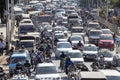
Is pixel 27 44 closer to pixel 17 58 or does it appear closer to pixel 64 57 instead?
pixel 64 57

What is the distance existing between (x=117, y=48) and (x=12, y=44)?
34.1ft

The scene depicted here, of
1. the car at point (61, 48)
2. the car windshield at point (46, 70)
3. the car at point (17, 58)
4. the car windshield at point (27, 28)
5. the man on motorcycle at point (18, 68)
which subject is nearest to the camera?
the car windshield at point (46, 70)

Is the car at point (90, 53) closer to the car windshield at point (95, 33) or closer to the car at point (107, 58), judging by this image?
the car at point (107, 58)

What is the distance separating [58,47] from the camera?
43719mm

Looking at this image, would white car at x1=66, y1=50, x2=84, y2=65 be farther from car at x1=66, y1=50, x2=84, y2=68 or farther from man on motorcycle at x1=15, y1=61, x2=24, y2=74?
man on motorcycle at x1=15, y1=61, x2=24, y2=74

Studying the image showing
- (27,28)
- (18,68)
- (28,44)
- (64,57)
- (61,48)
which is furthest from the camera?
(27,28)

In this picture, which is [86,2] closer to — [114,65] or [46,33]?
[46,33]

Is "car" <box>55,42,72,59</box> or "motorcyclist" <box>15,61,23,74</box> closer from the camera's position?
"motorcyclist" <box>15,61,23,74</box>

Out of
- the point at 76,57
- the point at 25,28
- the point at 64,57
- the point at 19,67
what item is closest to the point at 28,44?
the point at 76,57

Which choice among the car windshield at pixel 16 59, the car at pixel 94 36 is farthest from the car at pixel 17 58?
the car at pixel 94 36

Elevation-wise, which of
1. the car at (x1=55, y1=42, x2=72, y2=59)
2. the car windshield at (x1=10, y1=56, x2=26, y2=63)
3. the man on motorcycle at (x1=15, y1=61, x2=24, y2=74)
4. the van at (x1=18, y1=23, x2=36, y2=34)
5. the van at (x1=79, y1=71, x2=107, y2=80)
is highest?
the van at (x1=79, y1=71, x2=107, y2=80)

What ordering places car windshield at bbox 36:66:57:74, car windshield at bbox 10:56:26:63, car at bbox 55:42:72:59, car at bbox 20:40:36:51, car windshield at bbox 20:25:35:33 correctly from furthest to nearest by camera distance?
car windshield at bbox 20:25:35:33, car at bbox 20:40:36:51, car at bbox 55:42:72:59, car windshield at bbox 10:56:26:63, car windshield at bbox 36:66:57:74

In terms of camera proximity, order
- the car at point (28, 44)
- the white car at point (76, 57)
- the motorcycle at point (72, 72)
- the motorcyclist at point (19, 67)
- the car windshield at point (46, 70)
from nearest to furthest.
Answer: the motorcycle at point (72, 72)
the car windshield at point (46, 70)
the motorcyclist at point (19, 67)
the white car at point (76, 57)
the car at point (28, 44)

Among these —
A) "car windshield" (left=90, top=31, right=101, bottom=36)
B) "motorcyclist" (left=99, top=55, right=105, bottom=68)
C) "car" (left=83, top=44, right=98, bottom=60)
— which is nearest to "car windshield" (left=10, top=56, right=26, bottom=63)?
"motorcyclist" (left=99, top=55, right=105, bottom=68)
